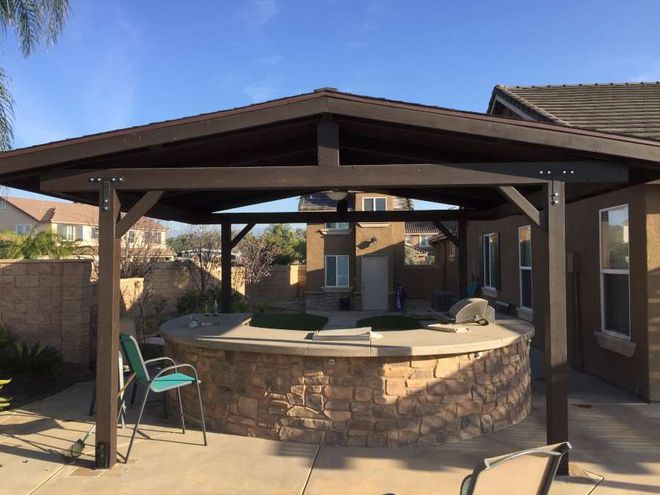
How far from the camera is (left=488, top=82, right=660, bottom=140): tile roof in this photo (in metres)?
7.70

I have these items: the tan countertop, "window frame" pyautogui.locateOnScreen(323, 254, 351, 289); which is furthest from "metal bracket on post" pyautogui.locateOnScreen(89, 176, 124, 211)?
"window frame" pyautogui.locateOnScreen(323, 254, 351, 289)

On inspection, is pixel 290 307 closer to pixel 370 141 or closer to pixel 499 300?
pixel 499 300

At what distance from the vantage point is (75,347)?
850 centimetres

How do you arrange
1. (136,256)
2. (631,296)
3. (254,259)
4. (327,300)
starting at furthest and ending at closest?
(254,259)
(327,300)
(136,256)
(631,296)

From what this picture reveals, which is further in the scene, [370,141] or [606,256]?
[606,256]

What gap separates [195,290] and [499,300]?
908 centimetres

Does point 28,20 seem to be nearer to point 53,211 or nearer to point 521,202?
point 521,202

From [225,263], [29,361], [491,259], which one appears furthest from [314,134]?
[491,259]

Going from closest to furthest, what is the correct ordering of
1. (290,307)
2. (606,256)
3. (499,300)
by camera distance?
(606,256)
(499,300)
(290,307)

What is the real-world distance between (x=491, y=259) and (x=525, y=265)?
8.70 ft

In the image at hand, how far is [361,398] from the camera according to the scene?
16.5 ft

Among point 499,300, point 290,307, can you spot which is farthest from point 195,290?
point 499,300

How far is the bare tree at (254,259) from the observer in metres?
22.1

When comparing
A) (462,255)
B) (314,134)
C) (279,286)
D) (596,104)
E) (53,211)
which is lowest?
(279,286)
